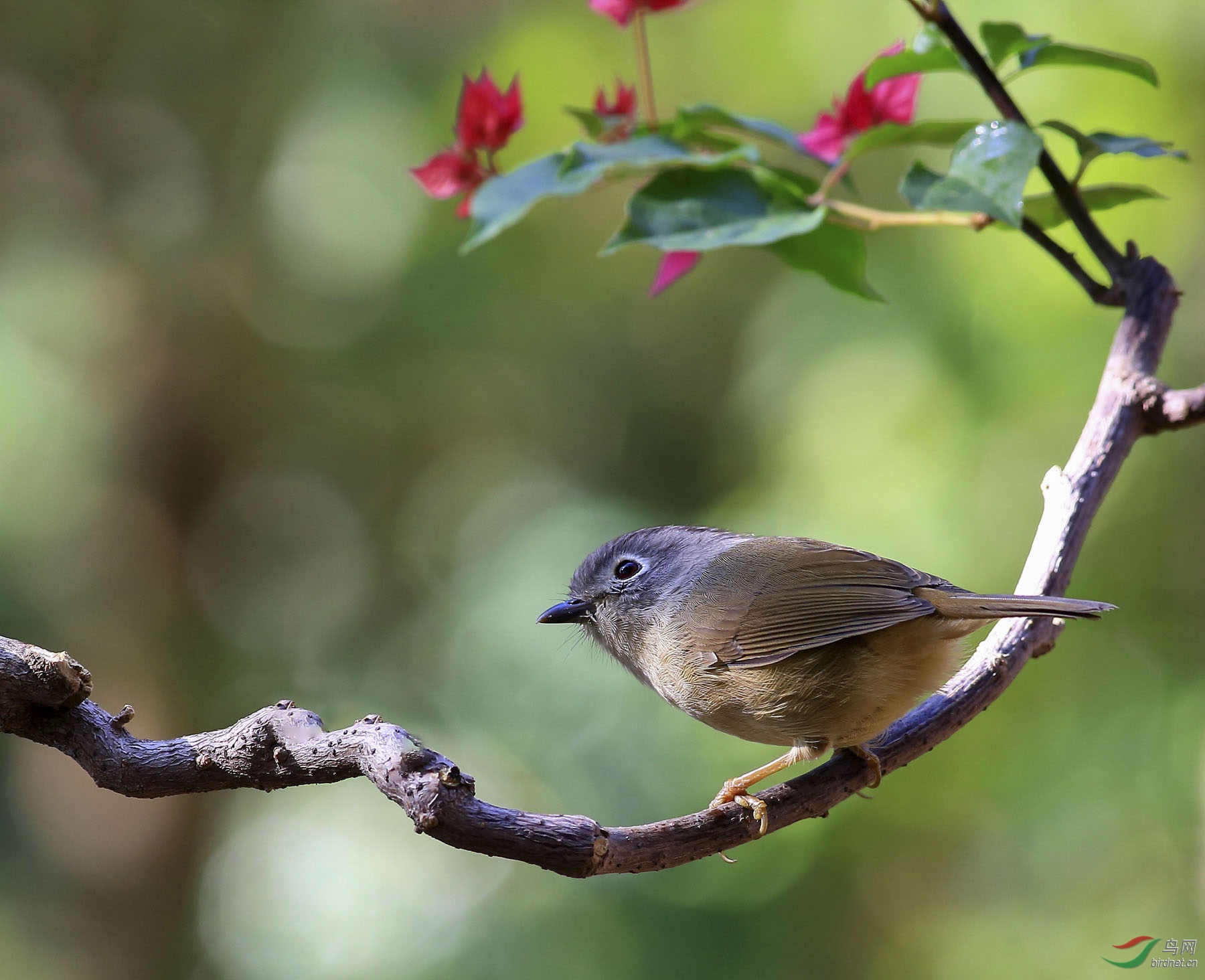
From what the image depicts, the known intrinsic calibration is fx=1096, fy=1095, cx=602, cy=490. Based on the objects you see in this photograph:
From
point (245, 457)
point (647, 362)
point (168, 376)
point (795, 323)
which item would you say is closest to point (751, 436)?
point (795, 323)

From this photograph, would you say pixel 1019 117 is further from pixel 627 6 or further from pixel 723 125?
pixel 627 6

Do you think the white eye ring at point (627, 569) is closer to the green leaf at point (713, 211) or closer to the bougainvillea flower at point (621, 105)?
the green leaf at point (713, 211)

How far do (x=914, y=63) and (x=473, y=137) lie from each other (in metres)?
0.92

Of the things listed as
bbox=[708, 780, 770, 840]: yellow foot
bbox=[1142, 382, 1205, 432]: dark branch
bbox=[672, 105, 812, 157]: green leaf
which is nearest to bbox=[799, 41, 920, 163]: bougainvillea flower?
bbox=[672, 105, 812, 157]: green leaf

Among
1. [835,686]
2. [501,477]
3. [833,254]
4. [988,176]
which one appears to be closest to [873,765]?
[835,686]

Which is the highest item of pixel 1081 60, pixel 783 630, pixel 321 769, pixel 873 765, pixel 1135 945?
pixel 1081 60

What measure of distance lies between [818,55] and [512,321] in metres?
1.74

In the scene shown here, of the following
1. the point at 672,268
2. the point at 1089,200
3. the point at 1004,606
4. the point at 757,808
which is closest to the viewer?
the point at 757,808

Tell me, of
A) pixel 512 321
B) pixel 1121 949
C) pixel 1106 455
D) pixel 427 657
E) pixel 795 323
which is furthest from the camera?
pixel 512 321

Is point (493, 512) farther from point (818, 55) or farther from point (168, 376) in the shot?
point (818, 55)

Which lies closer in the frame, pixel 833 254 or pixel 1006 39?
pixel 1006 39

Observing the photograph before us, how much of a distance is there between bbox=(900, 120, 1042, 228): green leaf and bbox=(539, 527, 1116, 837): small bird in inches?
26.0

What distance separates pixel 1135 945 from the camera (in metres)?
3.29

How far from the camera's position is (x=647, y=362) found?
5.12m
